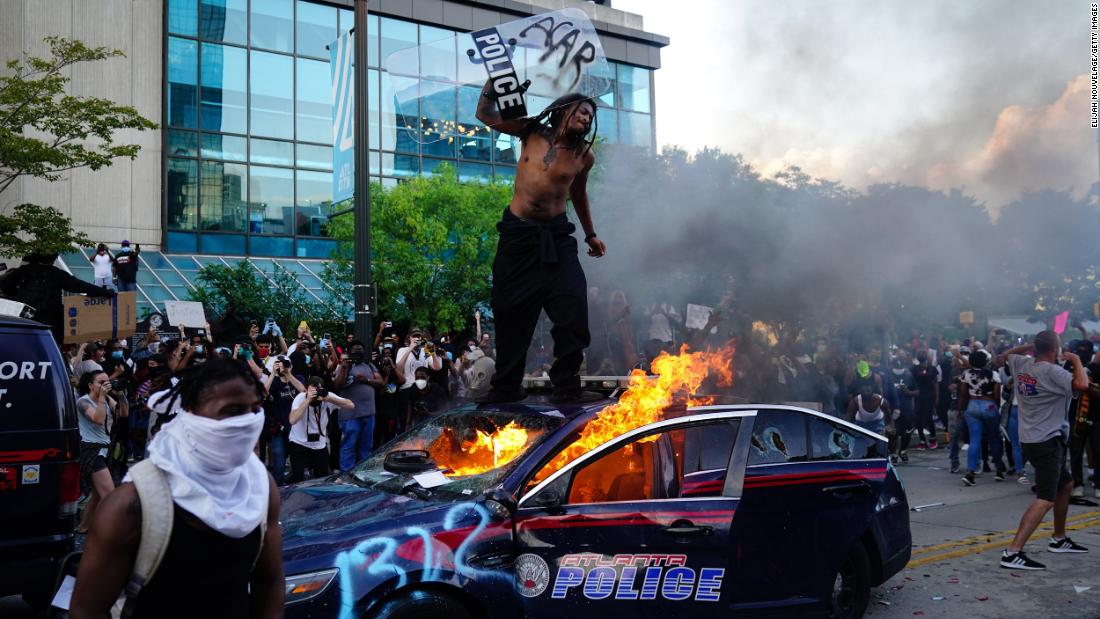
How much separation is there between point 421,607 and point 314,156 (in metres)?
33.1

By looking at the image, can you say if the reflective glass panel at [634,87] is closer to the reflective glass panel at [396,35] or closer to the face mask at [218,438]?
the reflective glass panel at [396,35]

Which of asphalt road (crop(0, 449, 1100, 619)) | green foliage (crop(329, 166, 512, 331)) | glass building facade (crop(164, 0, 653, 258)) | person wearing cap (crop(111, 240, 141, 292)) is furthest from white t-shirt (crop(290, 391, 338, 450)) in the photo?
glass building facade (crop(164, 0, 653, 258))

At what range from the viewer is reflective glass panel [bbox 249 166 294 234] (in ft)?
110

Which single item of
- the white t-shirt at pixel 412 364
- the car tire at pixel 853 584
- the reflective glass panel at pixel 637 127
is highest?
the reflective glass panel at pixel 637 127

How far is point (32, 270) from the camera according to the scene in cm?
862

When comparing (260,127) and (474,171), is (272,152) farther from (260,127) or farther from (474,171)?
(474,171)

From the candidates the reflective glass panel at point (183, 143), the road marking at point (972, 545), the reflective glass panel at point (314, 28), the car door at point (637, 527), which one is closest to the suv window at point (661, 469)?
the car door at point (637, 527)

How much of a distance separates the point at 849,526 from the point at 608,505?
164cm

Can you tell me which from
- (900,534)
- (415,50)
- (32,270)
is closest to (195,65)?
(32,270)

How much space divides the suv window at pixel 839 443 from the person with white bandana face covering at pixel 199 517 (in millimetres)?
3628

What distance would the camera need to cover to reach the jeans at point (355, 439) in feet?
34.4

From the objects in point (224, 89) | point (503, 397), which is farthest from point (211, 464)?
point (224, 89)

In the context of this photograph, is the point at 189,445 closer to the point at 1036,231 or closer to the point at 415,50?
the point at 415,50

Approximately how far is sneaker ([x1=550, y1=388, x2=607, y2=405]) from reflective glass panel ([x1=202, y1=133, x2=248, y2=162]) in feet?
101
